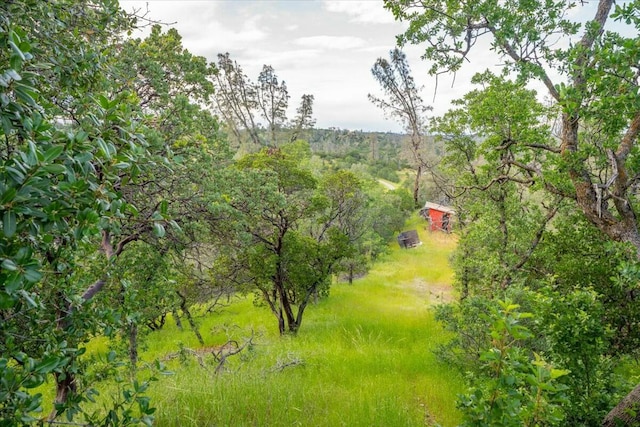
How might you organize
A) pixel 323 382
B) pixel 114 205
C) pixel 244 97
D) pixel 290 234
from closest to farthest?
pixel 114 205
pixel 323 382
pixel 290 234
pixel 244 97

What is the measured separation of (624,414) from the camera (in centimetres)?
340

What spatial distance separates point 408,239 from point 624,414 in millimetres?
30715

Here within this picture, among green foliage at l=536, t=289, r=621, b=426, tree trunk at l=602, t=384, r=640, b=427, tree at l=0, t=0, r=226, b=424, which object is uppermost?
tree at l=0, t=0, r=226, b=424

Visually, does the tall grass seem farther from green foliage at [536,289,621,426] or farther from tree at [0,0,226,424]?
green foliage at [536,289,621,426]

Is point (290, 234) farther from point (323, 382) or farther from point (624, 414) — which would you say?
point (624, 414)

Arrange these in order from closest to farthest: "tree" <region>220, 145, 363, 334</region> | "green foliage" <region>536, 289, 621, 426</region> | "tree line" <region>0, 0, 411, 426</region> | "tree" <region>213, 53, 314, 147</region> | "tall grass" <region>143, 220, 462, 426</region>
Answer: "tree line" <region>0, 0, 411, 426</region>
"green foliage" <region>536, 289, 621, 426</region>
"tall grass" <region>143, 220, 462, 426</region>
"tree" <region>220, 145, 363, 334</region>
"tree" <region>213, 53, 314, 147</region>

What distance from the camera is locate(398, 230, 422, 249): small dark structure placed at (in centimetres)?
3341

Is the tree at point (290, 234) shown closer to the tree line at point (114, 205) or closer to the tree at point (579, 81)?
the tree line at point (114, 205)

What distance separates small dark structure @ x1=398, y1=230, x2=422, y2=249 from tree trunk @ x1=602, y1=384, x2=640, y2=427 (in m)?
30.1

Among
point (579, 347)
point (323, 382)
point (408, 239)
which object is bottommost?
point (408, 239)

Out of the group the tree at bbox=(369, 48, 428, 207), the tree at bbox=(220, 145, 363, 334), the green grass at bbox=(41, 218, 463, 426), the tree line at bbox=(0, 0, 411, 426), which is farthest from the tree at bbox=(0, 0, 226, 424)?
the tree at bbox=(369, 48, 428, 207)

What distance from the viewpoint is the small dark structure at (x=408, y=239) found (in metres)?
33.4

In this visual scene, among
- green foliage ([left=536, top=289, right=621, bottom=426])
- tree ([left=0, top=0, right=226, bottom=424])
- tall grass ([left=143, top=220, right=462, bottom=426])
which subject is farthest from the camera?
tall grass ([left=143, top=220, right=462, bottom=426])

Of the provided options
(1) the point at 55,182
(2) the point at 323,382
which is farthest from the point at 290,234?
(1) the point at 55,182
